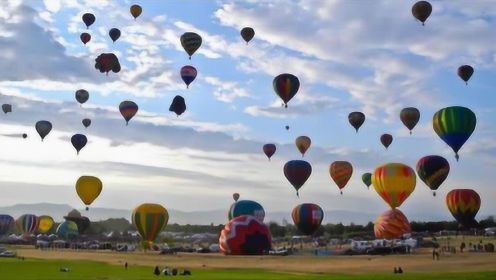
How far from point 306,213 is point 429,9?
Answer: 30117 millimetres

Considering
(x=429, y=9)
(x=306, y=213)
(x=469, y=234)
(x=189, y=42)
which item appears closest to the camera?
(x=429, y=9)

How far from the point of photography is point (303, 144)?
7938cm

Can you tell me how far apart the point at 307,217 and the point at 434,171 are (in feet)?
63.3

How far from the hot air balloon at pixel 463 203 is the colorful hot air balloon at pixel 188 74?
2816 centimetres

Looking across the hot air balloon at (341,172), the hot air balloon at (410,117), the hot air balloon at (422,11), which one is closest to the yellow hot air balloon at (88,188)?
the hot air balloon at (341,172)

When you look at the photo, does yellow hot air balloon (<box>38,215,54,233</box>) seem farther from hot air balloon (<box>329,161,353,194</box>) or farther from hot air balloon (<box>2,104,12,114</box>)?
hot air balloon (<box>329,161,353,194</box>)

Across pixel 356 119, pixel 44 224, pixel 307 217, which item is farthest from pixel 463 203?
pixel 44 224

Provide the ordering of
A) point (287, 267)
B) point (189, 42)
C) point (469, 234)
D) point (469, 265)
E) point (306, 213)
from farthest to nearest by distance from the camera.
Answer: point (469, 234), point (306, 213), point (189, 42), point (287, 267), point (469, 265)

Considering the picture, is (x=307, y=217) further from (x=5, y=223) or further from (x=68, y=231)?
(x=68, y=231)

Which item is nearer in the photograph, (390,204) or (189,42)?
(189,42)

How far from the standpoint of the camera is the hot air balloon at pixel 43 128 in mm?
75000

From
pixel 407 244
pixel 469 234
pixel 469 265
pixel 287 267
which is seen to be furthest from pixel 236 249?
pixel 469 234

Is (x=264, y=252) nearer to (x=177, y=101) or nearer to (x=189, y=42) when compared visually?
(x=177, y=101)

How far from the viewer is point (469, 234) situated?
4574 inches
